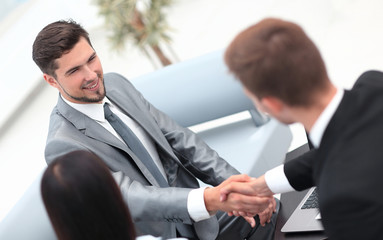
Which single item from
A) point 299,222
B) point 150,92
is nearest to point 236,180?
point 299,222

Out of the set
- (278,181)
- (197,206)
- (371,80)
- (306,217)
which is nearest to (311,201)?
(306,217)

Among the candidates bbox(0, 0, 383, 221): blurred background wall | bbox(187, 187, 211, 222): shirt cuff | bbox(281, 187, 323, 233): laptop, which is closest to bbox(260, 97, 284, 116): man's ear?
A: bbox(281, 187, 323, 233): laptop

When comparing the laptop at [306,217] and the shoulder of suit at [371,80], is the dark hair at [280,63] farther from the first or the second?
the laptop at [306,217]

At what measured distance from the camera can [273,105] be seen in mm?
1409

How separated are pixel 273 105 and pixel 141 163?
1.12 m

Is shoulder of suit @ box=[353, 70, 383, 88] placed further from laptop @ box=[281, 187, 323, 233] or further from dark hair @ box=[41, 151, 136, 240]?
dark hair @ box=[41, 151, 136, 240]

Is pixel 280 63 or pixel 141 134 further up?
pixel 280 63

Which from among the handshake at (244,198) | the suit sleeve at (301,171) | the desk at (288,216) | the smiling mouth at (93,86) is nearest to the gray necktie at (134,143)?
the smiling mouth at (93,86)

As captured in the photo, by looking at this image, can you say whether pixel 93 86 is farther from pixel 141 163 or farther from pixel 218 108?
pixel 218 108

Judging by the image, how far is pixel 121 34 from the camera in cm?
546

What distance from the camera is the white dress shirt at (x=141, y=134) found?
2223 mm

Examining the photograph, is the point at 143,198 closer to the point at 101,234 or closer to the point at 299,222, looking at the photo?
the point at 299,222

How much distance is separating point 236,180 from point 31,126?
15.8ft

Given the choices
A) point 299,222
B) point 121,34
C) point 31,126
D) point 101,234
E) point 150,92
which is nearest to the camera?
point 101,234
